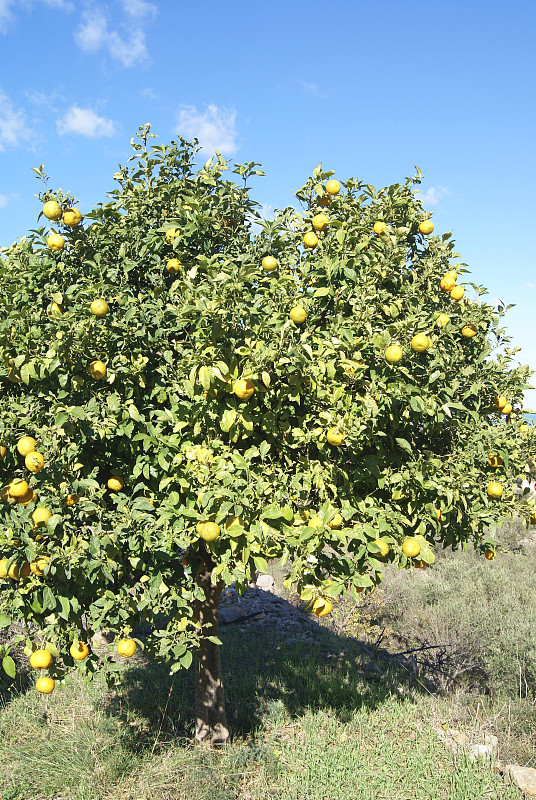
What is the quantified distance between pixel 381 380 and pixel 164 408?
3.79 ft

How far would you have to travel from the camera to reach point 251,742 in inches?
172

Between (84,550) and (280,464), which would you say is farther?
(280,464)

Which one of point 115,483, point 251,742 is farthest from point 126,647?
point 251,742

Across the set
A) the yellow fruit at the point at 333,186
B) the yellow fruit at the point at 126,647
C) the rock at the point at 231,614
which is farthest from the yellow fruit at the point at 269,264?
the rock at the point at 231,614

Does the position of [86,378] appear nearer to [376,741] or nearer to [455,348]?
[455,348]

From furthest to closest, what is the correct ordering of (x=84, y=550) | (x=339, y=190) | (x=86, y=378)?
(x=339, y=190), (x=86, y=378), (x=84, y=550)

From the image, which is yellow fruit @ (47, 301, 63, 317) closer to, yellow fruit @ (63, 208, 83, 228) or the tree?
the tree

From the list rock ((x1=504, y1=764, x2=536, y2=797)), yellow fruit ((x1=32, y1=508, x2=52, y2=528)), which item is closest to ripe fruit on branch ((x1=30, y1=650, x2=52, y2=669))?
yellow fruit ((x1=32, y1=508, x2=52, y2=528))

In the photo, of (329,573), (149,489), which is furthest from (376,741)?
(149,489)

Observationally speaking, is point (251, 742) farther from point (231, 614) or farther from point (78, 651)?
point (231, 614)

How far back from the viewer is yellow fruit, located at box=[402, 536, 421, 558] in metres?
2.66

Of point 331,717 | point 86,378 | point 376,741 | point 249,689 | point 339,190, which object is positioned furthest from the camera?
point 249,689

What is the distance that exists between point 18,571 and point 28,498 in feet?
1.14

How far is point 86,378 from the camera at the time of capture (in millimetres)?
2828
